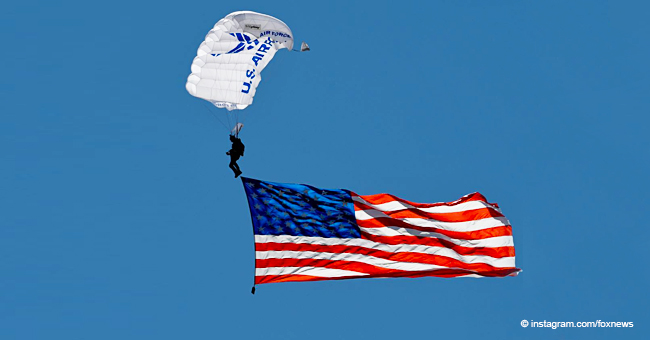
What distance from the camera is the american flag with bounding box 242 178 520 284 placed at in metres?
41.3

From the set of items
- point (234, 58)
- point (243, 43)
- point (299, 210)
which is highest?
point (243, 43)

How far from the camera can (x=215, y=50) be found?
139ft

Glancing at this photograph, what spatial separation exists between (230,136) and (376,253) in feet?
20.6

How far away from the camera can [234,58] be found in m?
42.4

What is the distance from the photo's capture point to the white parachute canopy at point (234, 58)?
42062 mm

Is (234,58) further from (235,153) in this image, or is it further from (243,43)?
(235,153)

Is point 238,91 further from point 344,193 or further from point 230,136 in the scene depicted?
point 344,193

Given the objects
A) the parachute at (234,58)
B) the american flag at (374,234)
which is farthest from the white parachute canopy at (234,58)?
the american flag at (374,234)

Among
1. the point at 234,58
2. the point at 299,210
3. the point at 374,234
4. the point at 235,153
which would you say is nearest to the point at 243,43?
the point at 234,58

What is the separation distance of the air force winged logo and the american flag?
450 centimetres

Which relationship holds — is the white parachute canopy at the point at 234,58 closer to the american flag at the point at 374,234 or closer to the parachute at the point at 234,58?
the parachute at the point at 234,58

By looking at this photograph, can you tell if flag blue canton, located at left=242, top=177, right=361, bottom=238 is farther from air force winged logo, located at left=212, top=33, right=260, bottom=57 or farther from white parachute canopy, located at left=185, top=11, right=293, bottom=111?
air force winged logo, located at left=212, top=33, right=260, bottom=57

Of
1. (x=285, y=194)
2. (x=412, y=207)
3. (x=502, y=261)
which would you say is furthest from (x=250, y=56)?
(x=502, y=261)

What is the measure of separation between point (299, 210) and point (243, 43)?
5929 millimetres
